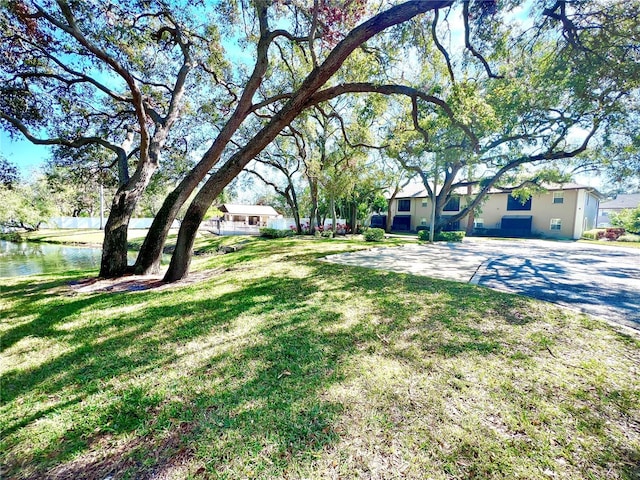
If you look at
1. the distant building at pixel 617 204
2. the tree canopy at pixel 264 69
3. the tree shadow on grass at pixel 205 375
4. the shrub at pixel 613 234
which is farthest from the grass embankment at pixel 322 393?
the distant building at pixel 617 204

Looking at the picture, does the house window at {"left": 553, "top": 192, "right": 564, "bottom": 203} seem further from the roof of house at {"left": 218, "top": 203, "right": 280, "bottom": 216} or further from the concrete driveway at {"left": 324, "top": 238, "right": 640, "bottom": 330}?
the roof of house at {"left": 218, "top": 203, "right": 280, "bottom": 216}

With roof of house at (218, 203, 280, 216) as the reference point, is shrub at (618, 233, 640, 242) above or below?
below

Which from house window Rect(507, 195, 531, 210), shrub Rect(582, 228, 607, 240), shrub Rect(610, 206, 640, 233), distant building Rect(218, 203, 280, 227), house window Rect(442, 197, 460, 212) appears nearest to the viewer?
shrub Rect(610, 206, 640, 233)

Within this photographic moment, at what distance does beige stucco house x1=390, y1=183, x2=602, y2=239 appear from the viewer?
2100cm

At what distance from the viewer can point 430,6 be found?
4.20 meters

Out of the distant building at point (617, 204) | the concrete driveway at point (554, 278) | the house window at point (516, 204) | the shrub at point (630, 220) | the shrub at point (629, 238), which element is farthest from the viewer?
the distant building at point (617, 204)

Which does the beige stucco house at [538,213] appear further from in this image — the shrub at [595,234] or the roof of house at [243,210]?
the roof of house at [243,210]

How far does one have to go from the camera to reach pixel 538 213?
2280cm

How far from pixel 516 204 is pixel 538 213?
1.76 meters

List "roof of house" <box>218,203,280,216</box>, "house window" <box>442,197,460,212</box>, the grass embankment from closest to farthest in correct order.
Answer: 1. the grass embankment
2. "house window" <box>442,197,460,212</box>
3. "roof of house" <box>218,203,280,216</box>

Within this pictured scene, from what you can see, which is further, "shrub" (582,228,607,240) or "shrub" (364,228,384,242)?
"shrub" (582,228,607,240)

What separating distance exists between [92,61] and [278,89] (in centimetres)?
600

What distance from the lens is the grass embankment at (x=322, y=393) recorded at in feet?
5.54

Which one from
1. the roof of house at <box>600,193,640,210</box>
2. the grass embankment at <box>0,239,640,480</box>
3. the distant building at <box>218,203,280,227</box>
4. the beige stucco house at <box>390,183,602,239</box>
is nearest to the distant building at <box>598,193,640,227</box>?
the roof of house at <box>600,193,640,210</box>
